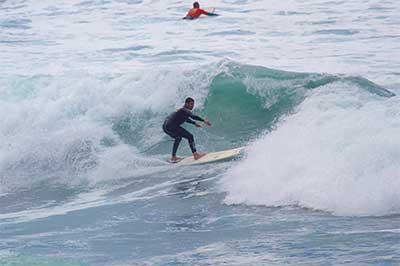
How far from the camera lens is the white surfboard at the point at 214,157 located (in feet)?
42.1

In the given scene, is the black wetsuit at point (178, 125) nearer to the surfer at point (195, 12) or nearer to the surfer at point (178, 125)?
the surfer at point (178, 125)

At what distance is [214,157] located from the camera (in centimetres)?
1299

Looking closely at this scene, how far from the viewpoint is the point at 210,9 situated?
25.9m

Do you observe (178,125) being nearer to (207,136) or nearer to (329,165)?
(207,136)

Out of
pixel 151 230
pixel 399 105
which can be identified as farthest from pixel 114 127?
pixel 151 230

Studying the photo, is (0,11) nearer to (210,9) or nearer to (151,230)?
(210,9)

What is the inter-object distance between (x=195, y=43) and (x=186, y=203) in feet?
38.7

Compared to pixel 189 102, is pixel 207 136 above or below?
below

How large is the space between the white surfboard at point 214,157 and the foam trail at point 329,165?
2.66ft

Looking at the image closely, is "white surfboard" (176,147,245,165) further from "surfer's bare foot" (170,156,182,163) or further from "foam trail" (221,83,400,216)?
"foam trail" (221,83,400,216)

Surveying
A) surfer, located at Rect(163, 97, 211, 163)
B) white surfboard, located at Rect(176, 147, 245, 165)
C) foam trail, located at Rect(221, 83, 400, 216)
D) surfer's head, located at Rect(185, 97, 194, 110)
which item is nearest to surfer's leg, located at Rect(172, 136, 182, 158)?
surfer, located at Rect(163, 97, 211, 163)

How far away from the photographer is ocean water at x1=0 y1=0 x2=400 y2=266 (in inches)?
335

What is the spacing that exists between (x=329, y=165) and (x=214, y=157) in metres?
3.01

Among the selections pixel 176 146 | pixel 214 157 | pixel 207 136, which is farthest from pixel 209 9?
pixel 214 157
